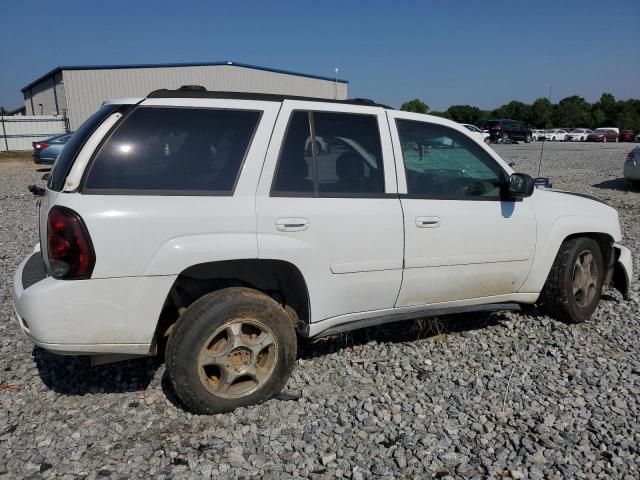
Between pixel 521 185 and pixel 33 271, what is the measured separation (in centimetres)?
335

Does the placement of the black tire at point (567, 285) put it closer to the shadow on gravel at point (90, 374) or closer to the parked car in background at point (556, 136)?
the shadow on gravel at point (90, 374)

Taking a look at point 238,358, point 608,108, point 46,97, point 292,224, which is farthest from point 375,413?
point 608,108

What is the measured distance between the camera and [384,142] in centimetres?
363

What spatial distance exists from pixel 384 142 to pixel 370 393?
1697mm

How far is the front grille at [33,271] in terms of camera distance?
305 cm

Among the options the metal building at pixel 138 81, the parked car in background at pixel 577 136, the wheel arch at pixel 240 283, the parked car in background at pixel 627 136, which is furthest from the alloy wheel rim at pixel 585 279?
the parked car in background at pixel 627 136

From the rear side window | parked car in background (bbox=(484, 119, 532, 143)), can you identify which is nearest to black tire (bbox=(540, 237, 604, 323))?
the rear side window

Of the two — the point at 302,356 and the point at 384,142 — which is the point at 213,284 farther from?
the point at 384,142

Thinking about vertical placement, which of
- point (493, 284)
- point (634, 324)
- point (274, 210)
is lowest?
point (634, 324)

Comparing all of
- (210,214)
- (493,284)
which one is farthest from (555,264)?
(210,214)

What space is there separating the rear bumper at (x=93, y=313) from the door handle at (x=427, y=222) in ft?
5.44

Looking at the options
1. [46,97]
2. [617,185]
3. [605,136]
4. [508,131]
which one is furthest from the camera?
[605,136]

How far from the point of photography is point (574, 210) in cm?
A: 438

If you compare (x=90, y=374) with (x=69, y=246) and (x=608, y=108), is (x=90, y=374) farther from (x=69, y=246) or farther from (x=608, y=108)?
(x=608, y=108)
